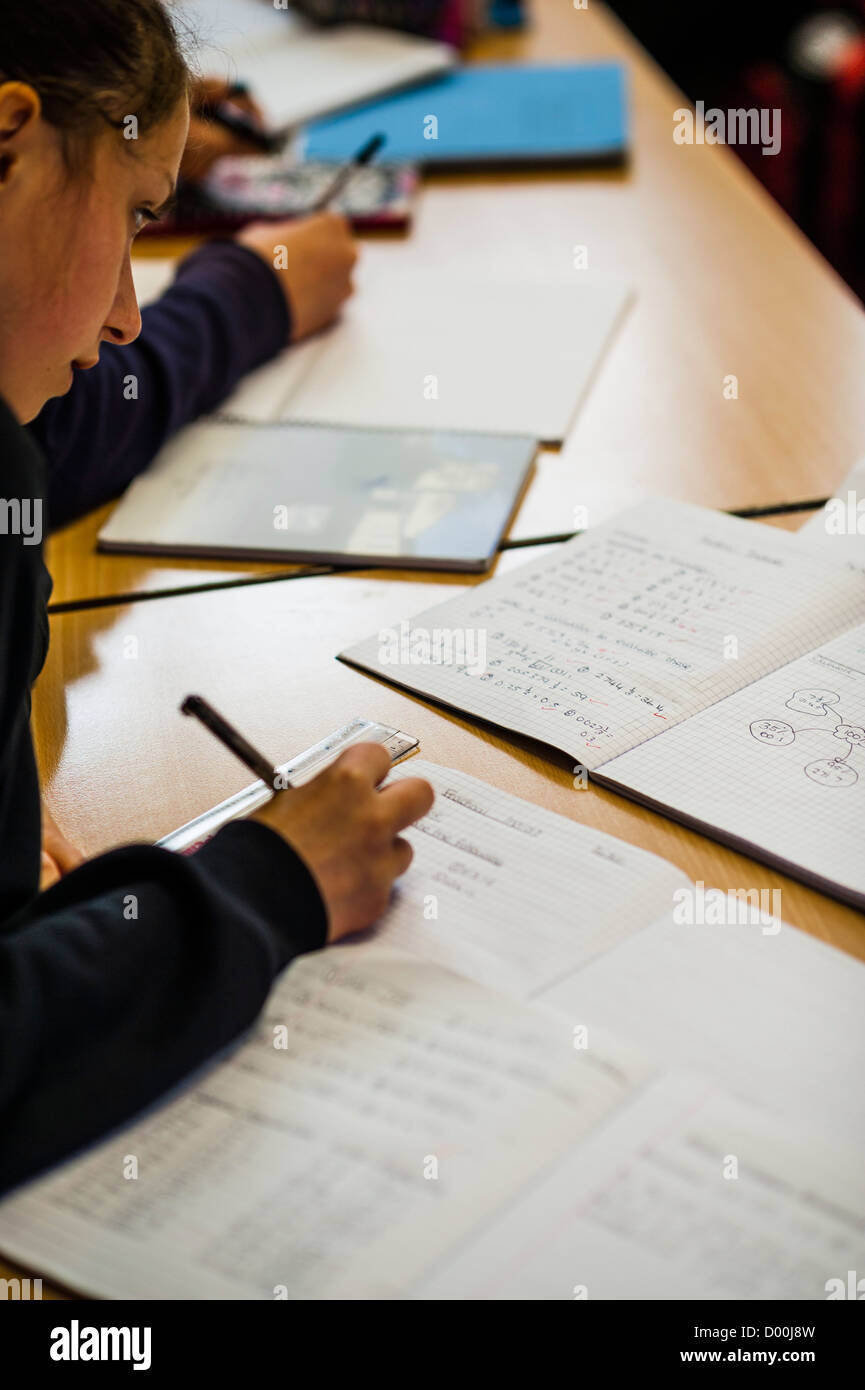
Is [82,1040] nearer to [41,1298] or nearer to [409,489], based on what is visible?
[41,1298]

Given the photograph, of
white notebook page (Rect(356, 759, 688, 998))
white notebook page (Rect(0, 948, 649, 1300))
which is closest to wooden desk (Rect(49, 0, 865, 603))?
white notebook page (Rect(356, 759, 688, 998))

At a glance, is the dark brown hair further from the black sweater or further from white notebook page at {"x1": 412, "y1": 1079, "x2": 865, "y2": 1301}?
white notebook page at {"x1": 412, "y1": 1079, "x2": 865, "y2": 1301}

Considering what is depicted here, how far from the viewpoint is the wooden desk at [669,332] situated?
1020 mm

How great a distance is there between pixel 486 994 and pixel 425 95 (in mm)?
1628

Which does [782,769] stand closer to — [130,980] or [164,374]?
[130,980]

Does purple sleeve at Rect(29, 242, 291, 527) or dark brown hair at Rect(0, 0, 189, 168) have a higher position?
dark brown hair at Rect(0, 0, 189, 168)

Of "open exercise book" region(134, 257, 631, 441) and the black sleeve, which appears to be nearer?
the black sleeve

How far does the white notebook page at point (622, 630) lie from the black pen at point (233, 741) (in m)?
0.14

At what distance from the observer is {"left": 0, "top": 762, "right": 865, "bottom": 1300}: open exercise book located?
1.56 feet

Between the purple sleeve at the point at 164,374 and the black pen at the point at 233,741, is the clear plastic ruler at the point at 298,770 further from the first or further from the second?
the purple sleeve at the point at 164,374

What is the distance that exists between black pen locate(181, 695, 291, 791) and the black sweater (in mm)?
57
